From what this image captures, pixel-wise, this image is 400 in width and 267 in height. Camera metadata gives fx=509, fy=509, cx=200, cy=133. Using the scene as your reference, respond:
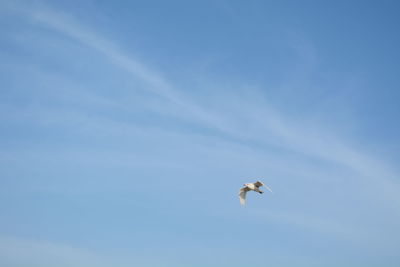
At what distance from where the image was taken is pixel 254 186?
129875 millimetres
